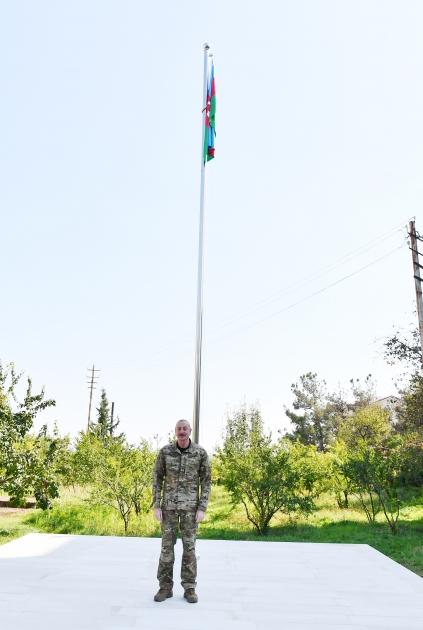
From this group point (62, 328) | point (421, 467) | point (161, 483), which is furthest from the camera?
point (62, 328)

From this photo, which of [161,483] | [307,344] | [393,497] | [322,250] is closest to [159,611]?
[161,483]

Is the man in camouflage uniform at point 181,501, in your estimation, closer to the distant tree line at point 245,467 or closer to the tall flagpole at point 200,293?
the tall flagpole at point 200,293

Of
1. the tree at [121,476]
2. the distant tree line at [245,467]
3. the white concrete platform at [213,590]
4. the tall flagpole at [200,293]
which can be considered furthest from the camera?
the tree at [121,476]

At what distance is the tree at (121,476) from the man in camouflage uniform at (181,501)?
5904 mm

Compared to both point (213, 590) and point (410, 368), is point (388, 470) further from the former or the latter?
point (213, 590)

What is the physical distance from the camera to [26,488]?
8109 millimetres

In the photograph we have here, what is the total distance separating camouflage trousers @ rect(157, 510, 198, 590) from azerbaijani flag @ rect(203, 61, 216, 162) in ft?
15.9

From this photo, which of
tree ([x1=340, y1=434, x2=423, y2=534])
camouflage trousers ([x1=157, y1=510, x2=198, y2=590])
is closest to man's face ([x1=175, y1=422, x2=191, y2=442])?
camouflage trousers ([x1=157, y1=510, x2=198, y2=590])

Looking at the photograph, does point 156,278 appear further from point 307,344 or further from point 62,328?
point 307,344

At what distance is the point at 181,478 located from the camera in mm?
3766

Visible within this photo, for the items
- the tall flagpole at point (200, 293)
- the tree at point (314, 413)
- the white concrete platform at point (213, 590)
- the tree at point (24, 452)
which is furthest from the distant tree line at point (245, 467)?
the tree at point (314, 413)

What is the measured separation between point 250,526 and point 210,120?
812 cm

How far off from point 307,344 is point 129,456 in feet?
53.3

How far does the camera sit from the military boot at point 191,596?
3586 millimetres
